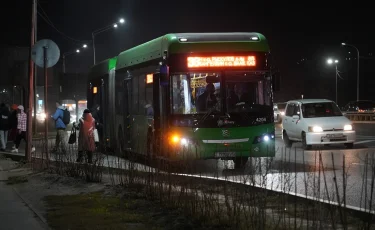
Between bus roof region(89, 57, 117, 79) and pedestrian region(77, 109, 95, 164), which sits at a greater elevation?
bus roof region(89, 57, 117, 79)

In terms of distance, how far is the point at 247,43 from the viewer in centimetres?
1451

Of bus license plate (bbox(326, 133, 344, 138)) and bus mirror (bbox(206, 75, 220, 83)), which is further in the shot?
bus license plate (bbox(326, 133, 344, 138))

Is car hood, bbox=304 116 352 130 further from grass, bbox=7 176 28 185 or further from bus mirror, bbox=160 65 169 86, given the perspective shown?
grass, bbox=7 176 28 185

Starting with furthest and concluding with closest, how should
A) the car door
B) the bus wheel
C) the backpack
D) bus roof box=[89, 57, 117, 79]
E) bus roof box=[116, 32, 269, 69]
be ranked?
the backpack < bus roof box=[89, 57, 117, 79] < the car door < the bus wheel < bus roof box=[116, 32, 269, 69]

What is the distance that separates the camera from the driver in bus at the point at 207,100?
14.0 m

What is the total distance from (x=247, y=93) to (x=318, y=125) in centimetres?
636

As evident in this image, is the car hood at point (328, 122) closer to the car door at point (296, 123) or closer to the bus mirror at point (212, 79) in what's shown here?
the car door at point (296, 123)

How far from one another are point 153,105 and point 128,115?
3391mm

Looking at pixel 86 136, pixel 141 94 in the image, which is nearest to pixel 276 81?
pixel 141 94

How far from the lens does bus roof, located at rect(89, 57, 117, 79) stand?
21141 mm

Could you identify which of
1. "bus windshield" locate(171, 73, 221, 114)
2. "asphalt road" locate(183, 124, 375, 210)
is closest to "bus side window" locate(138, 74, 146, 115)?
"asphalt road" locate(183, 124, 375, 210)

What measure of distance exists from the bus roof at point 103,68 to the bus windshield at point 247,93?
7.62 metres

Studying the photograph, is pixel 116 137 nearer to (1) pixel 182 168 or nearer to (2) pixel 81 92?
(1) pixel 182 168

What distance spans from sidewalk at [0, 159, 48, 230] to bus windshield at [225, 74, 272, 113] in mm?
5440
